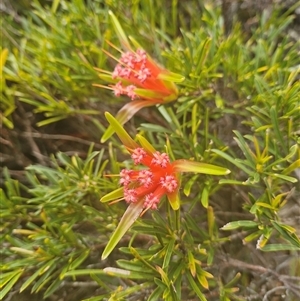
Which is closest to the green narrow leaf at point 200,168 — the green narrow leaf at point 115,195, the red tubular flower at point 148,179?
the red tubular flower at point 148,179

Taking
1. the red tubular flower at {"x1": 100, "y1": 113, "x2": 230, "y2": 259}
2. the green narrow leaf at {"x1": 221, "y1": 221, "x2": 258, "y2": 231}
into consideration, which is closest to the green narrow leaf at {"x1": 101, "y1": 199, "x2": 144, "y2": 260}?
the red tubular flower at {"x1": 100, "y1": 113, "x2": 230, "y2": 259}

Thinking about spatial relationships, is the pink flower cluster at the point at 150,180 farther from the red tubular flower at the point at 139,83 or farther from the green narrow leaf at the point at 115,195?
the red tubular flower at the point at 139,83

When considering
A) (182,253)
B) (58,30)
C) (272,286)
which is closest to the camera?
(182,253)

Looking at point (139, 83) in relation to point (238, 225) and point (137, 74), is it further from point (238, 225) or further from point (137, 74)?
point (238, 225)

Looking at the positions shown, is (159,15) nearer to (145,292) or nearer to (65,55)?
(65,55)

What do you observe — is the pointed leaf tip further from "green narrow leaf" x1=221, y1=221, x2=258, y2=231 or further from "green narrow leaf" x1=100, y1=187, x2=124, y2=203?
"green narrow leaf" x1=221, y1=221, x2=258, y2=231

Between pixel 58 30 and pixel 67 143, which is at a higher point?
pixel 58 30

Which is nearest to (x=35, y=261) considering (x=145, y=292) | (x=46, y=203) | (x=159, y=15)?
(x=46, y=203)
